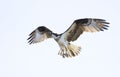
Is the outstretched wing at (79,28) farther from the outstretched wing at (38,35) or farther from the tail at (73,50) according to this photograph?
the outstretched wing at (38,35)

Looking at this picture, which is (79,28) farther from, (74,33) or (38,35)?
(38,35)

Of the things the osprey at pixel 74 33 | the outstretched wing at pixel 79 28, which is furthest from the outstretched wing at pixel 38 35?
the outstretched wing at pixel 79 28

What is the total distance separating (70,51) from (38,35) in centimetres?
121

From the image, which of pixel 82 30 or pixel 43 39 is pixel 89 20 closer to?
pixel 82 30

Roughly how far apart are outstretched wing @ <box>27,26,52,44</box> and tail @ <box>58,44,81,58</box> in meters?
0.79

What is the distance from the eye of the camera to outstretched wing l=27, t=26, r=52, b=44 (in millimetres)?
19609

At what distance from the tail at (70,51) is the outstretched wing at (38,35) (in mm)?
786

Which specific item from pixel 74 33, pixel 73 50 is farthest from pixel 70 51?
pixel 74 33

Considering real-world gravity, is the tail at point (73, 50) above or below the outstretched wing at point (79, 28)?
below

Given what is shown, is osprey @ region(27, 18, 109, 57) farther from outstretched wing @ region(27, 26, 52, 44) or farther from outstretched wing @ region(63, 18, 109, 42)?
outstretched wing @ region(27, 26, 52, 44)

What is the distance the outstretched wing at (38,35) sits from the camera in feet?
64.3

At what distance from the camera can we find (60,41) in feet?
61.9

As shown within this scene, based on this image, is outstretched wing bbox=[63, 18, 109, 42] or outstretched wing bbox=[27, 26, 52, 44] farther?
outstretched wing bbox=[27, 26, 52, 44]

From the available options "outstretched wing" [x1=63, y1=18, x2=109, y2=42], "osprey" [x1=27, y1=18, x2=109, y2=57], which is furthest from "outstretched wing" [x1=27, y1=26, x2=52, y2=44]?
"outstretched wing" [x1=63, y1=18, x2=109, y2=42]
